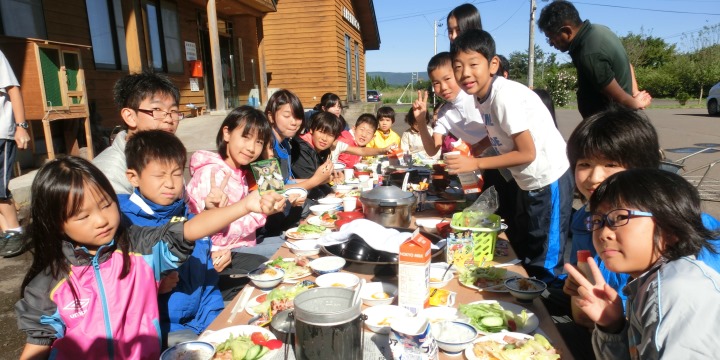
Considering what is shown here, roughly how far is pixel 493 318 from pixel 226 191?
201 cm

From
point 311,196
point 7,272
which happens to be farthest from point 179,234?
point 7,272

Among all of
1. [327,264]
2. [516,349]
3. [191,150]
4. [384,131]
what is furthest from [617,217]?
[191,150]

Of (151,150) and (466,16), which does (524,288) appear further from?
(466,16)

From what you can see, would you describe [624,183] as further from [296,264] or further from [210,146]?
[210,146]

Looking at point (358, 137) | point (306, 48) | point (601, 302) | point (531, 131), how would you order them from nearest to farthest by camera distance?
point (601, 302) < point (531, 131) < point (358, 137) < point (306, 48)

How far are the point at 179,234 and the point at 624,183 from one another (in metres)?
1.63

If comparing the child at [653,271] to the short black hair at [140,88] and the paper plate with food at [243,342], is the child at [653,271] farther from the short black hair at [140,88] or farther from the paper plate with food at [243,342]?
the short black hair at [140,88]

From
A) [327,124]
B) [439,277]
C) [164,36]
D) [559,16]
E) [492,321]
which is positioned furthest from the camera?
[164,36]

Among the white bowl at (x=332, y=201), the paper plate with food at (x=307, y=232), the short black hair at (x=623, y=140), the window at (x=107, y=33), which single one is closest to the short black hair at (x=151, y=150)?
the paper plate with food at (x=307, y=232)

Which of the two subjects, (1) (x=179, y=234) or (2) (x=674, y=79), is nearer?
(1) (x=179, y=234)

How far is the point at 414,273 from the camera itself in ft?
4.99

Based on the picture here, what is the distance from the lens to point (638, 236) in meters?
1.22

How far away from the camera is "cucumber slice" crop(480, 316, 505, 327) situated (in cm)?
143

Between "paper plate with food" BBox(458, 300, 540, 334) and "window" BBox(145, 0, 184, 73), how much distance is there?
9.65 m
